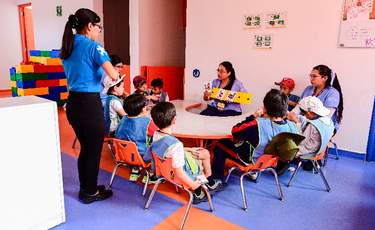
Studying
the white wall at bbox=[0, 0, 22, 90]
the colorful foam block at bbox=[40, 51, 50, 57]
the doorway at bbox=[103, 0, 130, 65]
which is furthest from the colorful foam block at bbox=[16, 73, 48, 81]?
the white wall at bbox=[0, 0, 22, 90]

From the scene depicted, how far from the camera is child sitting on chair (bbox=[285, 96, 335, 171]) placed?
236 centimetres

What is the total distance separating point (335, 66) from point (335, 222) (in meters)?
2.15

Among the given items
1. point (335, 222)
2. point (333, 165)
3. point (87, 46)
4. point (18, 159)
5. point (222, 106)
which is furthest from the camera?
point (222, 106)

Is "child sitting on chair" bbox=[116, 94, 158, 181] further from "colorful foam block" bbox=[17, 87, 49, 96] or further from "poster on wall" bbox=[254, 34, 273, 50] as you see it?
A: "colorful foam block" bbox=[17, 87, 49, 96]

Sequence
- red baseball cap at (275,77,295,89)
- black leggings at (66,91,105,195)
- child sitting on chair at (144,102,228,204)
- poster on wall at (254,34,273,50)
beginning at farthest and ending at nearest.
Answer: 1. poster on wall at (254,34,273,50)
2. red baseball cap at (275,77,295,89)
3. black leggings at (66,91,105,195)
4. child sitting on chair at (144,102,228,204)

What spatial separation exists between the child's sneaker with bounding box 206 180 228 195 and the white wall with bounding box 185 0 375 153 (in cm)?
193

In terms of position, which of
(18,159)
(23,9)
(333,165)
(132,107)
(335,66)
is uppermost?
(23,9)

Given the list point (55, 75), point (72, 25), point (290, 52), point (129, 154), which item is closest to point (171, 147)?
point (129, 154)

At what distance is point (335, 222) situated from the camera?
205cm

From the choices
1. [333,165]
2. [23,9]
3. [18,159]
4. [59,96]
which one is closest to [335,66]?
[333,165]

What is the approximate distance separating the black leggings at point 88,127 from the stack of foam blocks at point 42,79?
4.66 metres

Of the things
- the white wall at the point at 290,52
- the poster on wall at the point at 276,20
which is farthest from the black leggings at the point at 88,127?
the poster on wall at the point at 276,20

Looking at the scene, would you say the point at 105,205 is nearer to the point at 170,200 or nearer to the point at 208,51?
the point at 170,200

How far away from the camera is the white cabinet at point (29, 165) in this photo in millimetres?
1599
